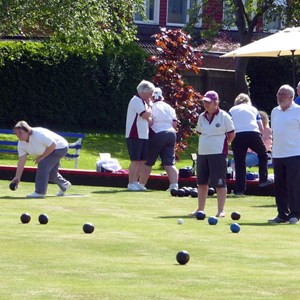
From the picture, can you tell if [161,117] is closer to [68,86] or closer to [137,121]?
[137,121]

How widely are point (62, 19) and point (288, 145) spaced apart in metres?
13.4

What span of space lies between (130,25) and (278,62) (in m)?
6.01

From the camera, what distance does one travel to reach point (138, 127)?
57.3 ft

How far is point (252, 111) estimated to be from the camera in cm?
1731

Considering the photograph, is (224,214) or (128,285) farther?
(224,214)

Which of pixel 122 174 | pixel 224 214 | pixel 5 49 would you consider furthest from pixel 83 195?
pixel 5 49

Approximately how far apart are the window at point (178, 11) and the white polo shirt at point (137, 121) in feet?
70.2

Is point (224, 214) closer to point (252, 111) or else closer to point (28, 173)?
point (252, 111)

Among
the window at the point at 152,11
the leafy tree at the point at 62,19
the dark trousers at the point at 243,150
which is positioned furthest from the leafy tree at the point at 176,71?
the window at the point at 152,11

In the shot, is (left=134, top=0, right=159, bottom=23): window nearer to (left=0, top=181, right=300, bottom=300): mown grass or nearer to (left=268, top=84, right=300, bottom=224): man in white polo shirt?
(left=0, top=181, right=300, bottom=300): mown grass

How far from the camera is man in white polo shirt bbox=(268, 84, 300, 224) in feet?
42.7

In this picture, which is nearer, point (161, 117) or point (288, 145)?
point (288, 145)

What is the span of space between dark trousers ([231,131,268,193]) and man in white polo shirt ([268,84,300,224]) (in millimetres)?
3915

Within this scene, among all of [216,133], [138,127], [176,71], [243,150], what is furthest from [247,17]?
[216,133]
